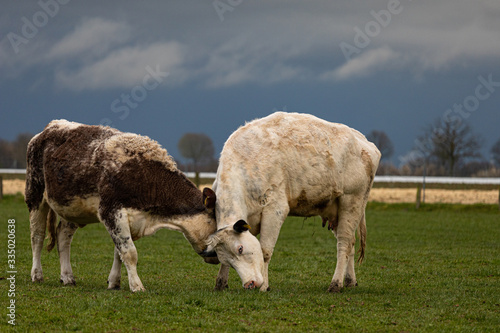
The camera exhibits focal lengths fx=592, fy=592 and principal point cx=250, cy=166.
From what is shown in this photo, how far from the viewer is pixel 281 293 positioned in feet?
30.3

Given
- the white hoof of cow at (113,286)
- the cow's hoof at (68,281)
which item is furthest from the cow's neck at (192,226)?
the cow's hoof at (68,281)

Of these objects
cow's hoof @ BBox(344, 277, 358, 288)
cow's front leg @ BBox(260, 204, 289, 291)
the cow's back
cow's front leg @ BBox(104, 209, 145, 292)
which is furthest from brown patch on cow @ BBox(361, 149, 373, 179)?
cow's front leg @ BBox(104, 209, 145, 292)

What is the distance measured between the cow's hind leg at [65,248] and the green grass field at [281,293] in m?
0.26

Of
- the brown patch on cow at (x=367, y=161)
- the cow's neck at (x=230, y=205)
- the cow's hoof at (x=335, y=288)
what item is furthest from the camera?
the brown patch on cow at (x=367, y=161)

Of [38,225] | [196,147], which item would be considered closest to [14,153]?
[196,147]

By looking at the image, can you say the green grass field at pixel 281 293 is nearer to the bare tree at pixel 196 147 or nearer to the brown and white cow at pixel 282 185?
the brown and white cow at pixel 282 185

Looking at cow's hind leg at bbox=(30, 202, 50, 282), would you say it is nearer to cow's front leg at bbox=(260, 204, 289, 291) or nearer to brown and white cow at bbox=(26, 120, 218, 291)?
brown and white cow at bbox=(26, 120, 218, 291)

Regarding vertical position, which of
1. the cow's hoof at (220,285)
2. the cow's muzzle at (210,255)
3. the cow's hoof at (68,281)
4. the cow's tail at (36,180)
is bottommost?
the cow's hoof at (220,285)

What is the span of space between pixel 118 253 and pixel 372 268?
6.42 meters

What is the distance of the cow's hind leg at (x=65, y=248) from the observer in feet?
34.2

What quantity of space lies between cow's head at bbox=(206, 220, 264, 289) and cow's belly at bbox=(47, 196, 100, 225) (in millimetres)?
2097

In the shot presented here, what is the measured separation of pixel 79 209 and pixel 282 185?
3390 mm

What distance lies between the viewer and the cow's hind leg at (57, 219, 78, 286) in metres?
10.4

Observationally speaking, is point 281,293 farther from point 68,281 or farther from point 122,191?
→ point 68,281
